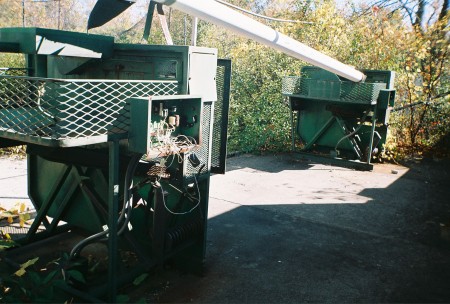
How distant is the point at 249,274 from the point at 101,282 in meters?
1.43

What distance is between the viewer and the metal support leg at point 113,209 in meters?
3.20

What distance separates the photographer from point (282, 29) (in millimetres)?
10766

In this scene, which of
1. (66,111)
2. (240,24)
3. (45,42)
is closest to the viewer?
(66,111)

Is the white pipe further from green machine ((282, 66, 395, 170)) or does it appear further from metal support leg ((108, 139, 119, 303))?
green machine ((282, 66, 395, 170))

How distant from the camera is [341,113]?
348 inches

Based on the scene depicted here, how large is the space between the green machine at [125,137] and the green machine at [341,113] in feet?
15.6

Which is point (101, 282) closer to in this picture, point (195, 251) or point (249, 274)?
point (195, 251)

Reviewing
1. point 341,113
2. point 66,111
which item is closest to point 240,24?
point 66,111

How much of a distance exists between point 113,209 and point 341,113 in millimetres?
6594

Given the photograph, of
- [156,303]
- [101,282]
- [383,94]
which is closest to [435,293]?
[156,303]

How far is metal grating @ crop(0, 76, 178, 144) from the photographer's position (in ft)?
9.23

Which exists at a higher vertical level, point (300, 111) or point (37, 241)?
point (300, 111)

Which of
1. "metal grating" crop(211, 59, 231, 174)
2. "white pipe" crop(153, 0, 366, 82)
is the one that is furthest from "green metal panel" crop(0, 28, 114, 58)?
"metal grating" crop(211, 59, 231, 174)

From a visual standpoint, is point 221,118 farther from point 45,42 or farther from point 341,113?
point 341,113
